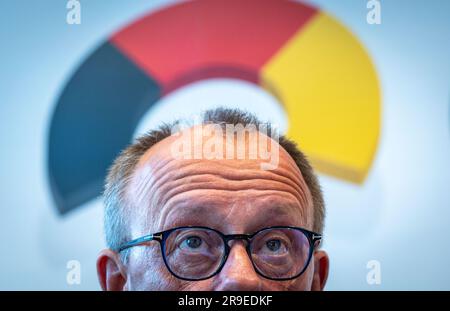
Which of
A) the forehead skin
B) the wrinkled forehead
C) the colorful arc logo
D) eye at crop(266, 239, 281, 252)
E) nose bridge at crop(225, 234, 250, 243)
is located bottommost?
eye at crop(266, 239, 281, 252)

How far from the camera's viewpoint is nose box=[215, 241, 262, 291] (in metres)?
0.71

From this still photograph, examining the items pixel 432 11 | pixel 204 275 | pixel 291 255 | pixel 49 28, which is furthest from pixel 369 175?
pixel 49 28

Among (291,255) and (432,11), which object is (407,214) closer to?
(432,11)

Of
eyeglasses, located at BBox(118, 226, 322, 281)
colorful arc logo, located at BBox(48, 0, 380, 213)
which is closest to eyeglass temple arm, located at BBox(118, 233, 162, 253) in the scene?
eyeglasses, located at BBox(118, 226, 322, 281)

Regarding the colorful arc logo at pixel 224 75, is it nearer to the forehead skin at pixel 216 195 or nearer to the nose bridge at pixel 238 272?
the forehead skin at pixel 216 195

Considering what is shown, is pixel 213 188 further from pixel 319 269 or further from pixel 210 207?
pixel 319 269

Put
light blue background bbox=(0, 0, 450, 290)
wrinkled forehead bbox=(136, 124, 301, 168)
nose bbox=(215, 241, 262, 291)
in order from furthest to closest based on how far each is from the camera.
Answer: light blue background bbox=(0, 0, 450, 290), wrinkled forehead bbox=(136, 124, 301, 168), nose bbox=(215, 241, 262, 291)

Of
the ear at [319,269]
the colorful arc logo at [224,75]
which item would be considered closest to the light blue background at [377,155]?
the colorful arc logo at [224,75]

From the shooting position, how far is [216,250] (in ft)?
2.51

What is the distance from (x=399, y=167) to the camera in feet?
4.92

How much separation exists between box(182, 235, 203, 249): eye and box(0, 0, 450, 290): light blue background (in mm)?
741

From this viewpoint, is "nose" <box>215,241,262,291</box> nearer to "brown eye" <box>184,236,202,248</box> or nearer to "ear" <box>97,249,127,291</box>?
"brown eye" <box>184,236,202,248</box>

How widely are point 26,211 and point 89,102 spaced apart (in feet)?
1.17

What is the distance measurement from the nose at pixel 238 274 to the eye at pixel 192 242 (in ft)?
0.17
